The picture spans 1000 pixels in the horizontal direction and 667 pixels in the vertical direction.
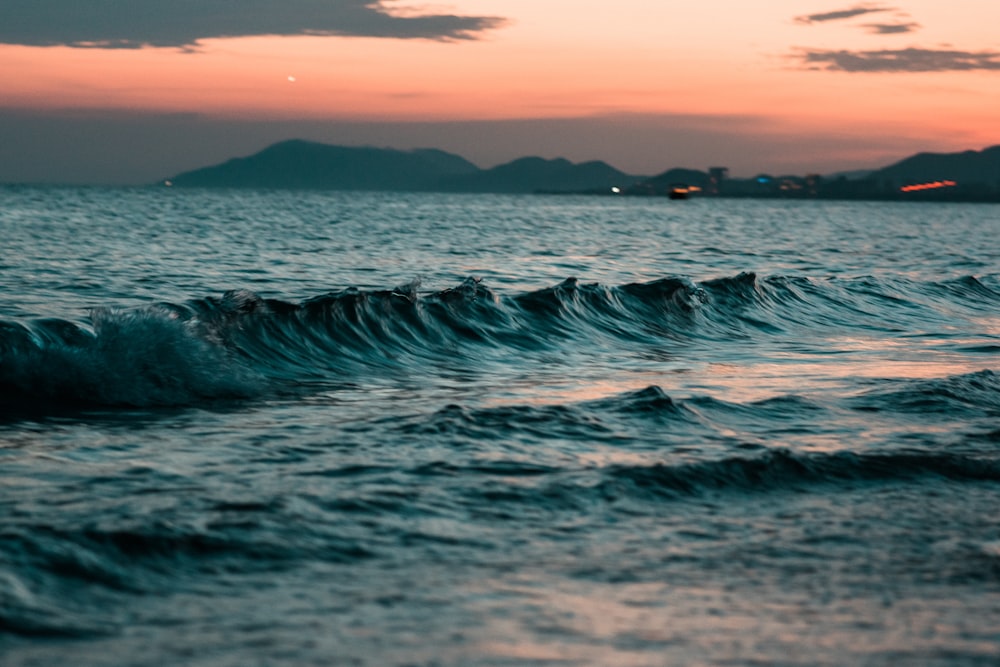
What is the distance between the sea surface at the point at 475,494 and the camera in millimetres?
4496

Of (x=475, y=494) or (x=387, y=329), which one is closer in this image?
(x=475, y=494)

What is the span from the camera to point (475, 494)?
6.78 metres

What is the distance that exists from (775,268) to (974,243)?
30989mm

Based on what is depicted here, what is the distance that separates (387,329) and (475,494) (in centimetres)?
945

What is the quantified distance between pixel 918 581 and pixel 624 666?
6.49 ft

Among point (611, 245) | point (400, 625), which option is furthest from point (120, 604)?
point (611, 245)

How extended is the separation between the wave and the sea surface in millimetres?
70

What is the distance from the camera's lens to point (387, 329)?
1603 cm

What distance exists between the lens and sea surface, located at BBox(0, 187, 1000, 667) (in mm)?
4496

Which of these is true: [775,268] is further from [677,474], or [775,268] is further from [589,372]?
[677,474]

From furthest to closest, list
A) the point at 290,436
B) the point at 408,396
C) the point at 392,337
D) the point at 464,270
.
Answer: the point at 464,270
the point at 392,337
the point at 408,396
the point at 290,436

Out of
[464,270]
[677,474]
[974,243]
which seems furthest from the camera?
[974,243]

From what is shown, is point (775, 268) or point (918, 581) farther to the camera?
point (775, 268)

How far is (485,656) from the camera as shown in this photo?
4.21 m
